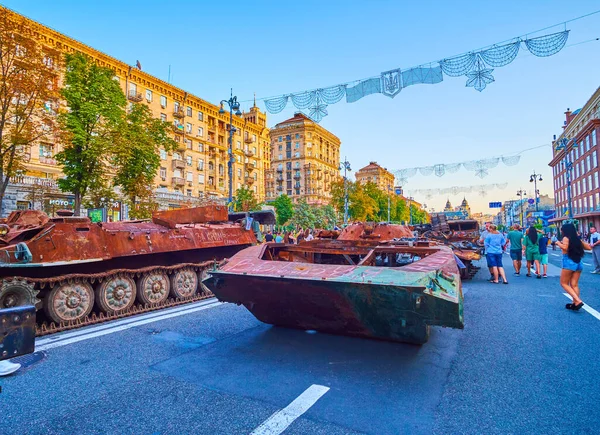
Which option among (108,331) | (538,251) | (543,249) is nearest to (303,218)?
(543,249)

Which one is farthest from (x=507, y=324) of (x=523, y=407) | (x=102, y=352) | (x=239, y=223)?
(x=239, y=223)

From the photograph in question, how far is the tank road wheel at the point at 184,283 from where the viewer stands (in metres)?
8.35

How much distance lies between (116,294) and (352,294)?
16.7 feet

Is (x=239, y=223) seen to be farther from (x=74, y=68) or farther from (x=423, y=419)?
(x=74, y=68)

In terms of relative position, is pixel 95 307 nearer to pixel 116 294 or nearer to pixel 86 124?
pixel 116 294

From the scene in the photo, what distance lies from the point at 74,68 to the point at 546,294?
2120cm

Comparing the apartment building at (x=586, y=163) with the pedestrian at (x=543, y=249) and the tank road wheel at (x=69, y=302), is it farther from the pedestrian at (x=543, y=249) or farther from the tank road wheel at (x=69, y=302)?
the tank road wheel at (x=69, y=302)

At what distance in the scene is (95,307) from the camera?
23.5 feet

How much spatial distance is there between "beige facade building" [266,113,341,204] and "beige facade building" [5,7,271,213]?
1663cm

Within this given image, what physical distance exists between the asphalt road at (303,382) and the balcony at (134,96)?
3608 cm

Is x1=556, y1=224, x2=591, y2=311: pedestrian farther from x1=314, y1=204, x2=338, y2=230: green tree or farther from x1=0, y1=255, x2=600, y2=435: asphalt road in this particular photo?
x1=314, y1=204, x2=338, y2=230: green tree

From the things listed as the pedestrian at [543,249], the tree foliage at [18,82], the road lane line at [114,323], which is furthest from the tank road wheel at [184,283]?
the tree foliage at [18,82]

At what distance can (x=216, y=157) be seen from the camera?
164 feet

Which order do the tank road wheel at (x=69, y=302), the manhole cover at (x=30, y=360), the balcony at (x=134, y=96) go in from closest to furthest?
1. the manhole cover at (x=30, y=360)
2. the tank road wheel at (x=69, y=302)
3. the balcony at (x=134, y=96)
